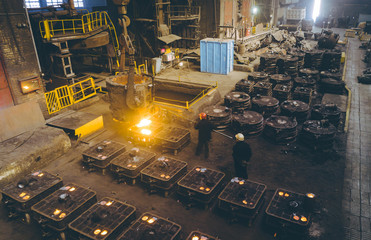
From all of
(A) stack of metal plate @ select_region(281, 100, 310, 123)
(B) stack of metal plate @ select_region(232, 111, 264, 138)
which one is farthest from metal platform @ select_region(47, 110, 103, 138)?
(A) stack of metal plate @ select_region(281, 100, 310, 123)

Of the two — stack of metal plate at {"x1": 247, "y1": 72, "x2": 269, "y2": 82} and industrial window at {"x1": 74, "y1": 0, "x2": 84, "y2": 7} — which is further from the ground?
industrial window at {"x1": 74, "y1": 0, "x2": 84, "y2": 7}

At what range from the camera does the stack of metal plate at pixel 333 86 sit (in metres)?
17.8

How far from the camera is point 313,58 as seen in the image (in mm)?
23531

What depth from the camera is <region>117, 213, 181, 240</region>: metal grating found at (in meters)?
6.54

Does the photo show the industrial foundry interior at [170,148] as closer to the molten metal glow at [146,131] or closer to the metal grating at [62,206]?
the metal grating at [62,206]

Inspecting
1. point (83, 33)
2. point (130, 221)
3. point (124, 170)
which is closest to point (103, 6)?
point (83, 33)

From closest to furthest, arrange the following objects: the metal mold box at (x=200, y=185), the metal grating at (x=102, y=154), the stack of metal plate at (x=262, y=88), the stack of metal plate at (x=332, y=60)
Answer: the metal mold box at (x=200, y=185)
the metal grating at (x=102, y=154)
the stack of metal plate at (x=262, y=88)
the stack of metal plate at (x=332, y=60)

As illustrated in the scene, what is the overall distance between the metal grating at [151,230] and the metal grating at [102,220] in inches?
15.2

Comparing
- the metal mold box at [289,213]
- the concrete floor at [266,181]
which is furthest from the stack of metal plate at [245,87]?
the metal mold box at [289,213]

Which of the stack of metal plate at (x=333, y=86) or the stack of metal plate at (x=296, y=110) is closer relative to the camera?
the stack of metal plate at (x=296, y=110)

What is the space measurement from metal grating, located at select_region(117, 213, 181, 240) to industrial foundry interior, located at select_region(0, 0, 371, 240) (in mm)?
34

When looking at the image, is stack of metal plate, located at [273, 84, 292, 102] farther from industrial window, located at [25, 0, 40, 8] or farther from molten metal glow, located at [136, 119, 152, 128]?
industrial window, located at [25, 0, 40, 8]

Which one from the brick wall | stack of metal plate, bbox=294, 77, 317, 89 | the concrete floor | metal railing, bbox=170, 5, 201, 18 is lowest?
the concrete floor

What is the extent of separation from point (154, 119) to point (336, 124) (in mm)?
9326
